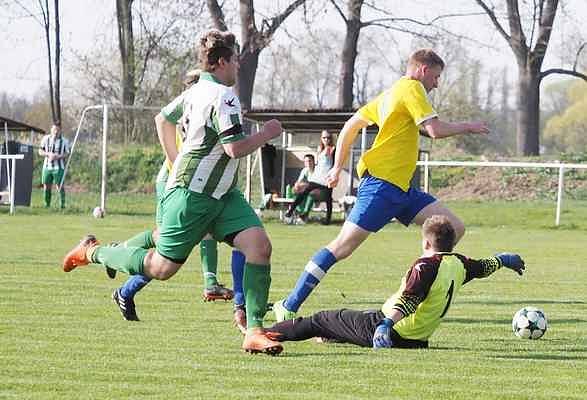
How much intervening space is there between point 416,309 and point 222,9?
2865 centimetres

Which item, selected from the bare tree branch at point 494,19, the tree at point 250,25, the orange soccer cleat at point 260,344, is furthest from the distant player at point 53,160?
the orange soccer cleat at point 260,344

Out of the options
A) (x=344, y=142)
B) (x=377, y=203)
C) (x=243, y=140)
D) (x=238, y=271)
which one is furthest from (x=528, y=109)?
(x=243, y=140)

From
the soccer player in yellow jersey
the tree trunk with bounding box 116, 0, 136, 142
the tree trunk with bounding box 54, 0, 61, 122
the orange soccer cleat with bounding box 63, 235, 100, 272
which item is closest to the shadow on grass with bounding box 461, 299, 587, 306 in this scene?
the soccer player in yellow jersey

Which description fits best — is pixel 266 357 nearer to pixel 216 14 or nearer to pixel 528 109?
pixel 216 14

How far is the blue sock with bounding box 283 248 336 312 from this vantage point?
8.32 metres

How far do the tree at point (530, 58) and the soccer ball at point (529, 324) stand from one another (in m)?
27.2

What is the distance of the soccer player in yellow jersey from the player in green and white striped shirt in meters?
1.04

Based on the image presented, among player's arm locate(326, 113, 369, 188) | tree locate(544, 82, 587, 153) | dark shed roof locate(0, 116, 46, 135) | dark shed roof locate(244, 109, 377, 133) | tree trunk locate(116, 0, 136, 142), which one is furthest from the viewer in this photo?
tree locate(544, 82, 587, 153)

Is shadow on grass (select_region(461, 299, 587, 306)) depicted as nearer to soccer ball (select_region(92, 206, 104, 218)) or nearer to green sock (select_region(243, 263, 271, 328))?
green sock (select_region(243, 263, 271, 328))

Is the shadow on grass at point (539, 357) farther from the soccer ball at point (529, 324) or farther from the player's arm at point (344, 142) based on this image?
the player's arm at point (344, 142)

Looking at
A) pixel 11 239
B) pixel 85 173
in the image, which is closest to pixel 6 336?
pixel 11 239

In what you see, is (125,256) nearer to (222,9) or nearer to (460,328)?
(460,328)

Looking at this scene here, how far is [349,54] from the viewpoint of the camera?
36.5 m

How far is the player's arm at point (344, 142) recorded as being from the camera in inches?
347
